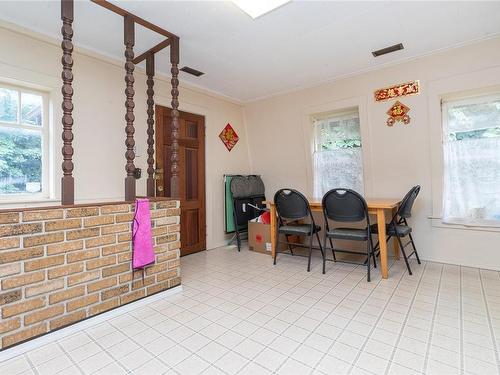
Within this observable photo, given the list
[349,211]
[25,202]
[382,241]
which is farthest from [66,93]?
[382,241]

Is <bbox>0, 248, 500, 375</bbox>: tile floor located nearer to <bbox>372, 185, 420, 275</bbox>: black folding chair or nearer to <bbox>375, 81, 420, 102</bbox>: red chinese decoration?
<bbox>372, 185, 420, 275</bbox>: black folding chair

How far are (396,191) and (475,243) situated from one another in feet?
3.25

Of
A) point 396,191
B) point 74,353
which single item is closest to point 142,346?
A: point 74,353

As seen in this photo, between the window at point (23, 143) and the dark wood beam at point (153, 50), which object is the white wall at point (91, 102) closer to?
the window at point (23, 143)

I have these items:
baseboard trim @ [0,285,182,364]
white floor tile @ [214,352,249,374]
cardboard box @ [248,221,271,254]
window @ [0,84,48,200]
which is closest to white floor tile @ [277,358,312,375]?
Answer: white floor tile @ [214,352,249,374]

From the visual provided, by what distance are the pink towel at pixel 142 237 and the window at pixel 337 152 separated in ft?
9.04

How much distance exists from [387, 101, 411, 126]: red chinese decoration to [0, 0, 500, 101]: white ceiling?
0.57 meters

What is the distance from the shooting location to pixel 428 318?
203 cm

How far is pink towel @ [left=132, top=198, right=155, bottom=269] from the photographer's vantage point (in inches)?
90.1

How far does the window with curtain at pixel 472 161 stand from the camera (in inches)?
121

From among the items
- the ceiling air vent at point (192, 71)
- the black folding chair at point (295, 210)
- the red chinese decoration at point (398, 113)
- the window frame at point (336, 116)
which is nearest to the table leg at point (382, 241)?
the black folding chair at point (295, 210)

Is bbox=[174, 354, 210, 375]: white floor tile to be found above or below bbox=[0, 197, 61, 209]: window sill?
below

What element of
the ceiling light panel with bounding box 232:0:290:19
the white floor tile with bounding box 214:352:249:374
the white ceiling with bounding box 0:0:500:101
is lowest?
the white floor tile with bounding box 214:352:249:374

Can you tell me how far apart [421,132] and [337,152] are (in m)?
1.11
